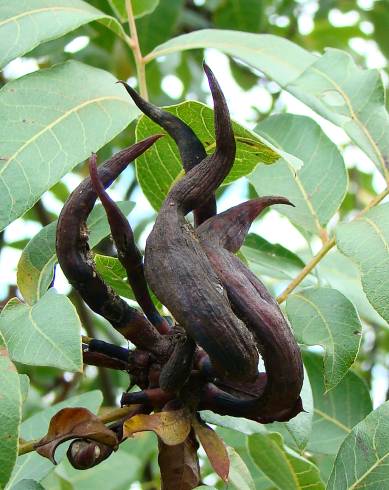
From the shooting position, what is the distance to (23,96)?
956 mm

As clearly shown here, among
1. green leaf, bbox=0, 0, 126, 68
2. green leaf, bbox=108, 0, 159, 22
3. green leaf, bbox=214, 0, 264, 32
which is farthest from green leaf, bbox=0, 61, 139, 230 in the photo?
green leaf, bbox=214, 0, 264, 32

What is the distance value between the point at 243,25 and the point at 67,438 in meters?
1.46

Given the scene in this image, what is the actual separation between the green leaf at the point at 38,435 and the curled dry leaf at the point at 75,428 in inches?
10.5

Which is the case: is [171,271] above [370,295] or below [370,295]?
above

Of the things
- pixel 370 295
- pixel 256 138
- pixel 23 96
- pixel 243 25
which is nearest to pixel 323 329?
pixel 370 295

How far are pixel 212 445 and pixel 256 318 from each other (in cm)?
17

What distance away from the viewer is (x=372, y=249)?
0.90 metres

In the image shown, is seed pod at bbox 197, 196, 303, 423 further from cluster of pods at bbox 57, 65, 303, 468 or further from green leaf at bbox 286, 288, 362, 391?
green leaf at bbox 286, 288, 362, 391

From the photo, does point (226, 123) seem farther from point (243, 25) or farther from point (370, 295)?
point (243, 25)

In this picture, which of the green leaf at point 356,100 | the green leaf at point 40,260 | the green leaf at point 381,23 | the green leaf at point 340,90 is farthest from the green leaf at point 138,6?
the green leaf at point 381,23

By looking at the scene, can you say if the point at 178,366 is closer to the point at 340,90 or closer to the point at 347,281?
the point at 340,90

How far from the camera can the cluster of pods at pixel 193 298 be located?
68cm

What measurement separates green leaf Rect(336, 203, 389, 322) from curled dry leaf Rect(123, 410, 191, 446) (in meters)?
0.21

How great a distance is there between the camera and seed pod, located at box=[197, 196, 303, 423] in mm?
693
